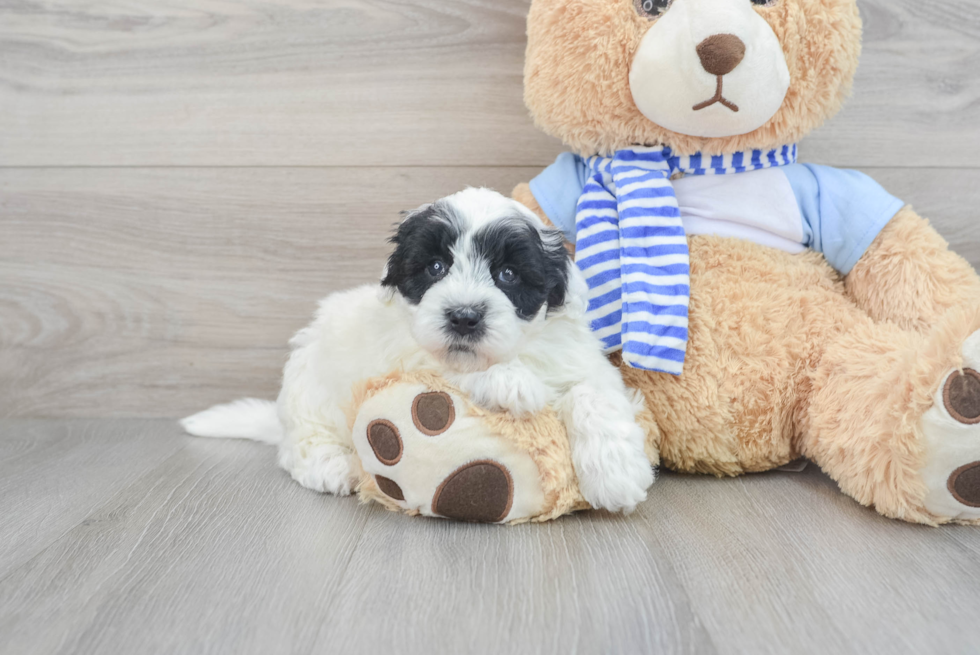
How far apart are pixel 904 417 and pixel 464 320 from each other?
1.99ft

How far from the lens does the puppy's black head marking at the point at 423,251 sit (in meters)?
1.02

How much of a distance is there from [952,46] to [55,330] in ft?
6.80

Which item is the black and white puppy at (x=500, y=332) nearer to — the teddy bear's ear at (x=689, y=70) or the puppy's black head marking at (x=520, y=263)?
the puppy's black head marking at (x=520, y=263)

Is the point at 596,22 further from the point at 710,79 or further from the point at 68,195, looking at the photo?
the point at 68,195

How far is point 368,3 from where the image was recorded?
153cm

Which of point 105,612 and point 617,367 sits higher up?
point 617,367

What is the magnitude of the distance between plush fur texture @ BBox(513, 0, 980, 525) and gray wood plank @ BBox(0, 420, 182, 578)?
936 millimetres

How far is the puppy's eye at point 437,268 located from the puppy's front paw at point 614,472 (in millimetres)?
324

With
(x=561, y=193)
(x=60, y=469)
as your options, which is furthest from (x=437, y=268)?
(x=60, y=469)

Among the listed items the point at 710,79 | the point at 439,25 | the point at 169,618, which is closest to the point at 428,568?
the point at 169,618

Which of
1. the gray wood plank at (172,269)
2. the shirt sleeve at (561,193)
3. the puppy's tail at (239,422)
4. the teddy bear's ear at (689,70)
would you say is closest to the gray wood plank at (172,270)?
the gray wood plank at (172,269)

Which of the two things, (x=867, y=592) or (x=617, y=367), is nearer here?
(x=867, y=592)

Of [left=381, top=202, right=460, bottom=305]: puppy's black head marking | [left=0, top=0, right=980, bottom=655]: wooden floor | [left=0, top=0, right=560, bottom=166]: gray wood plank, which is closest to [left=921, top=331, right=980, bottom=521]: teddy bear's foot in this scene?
[left=0, top=0, right=980, bottom=655]: wooden floor

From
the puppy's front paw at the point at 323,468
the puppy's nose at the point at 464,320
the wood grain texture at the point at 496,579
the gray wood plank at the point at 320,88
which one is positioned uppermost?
the gray wood plank at the point at 320,88
